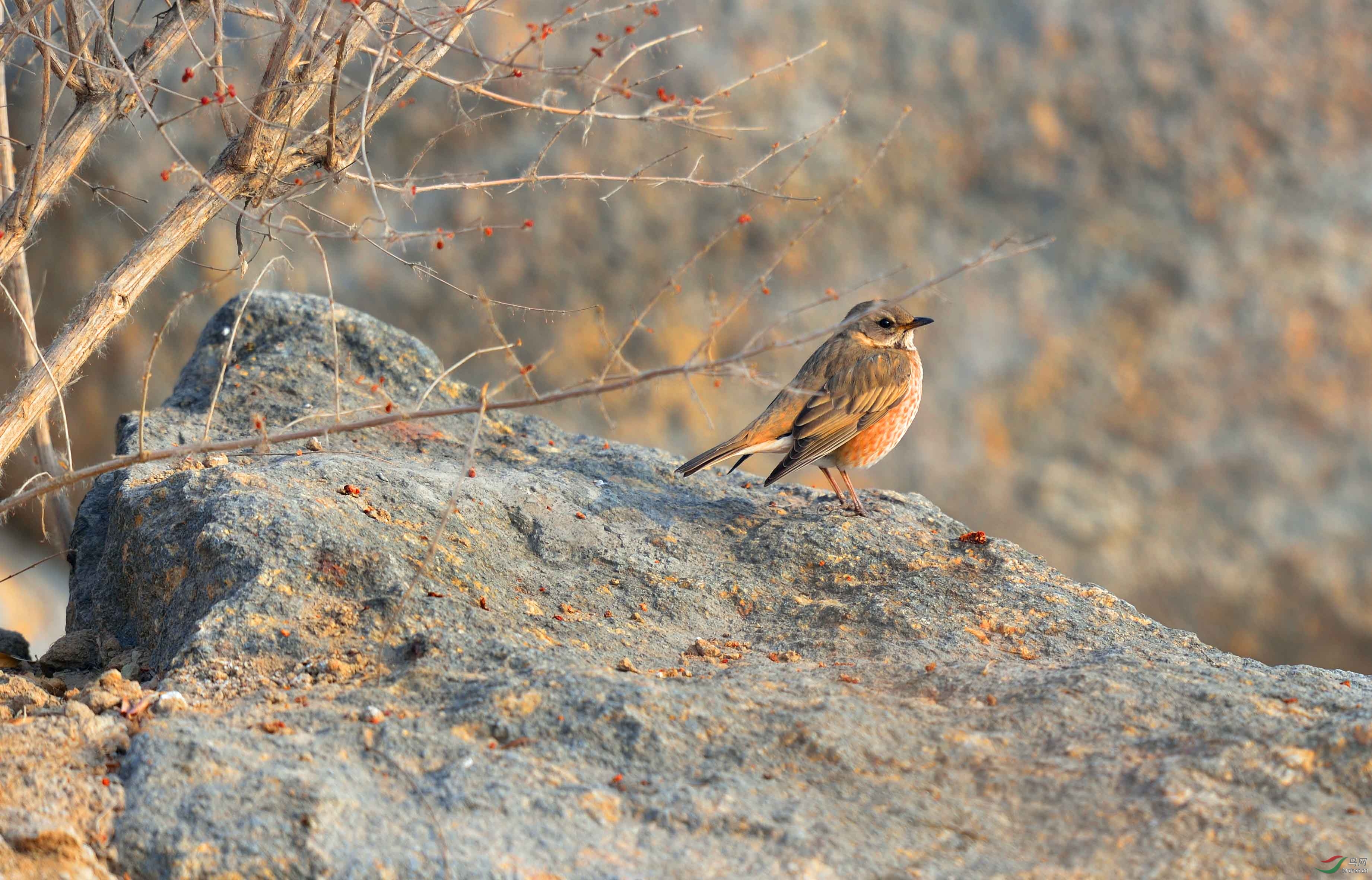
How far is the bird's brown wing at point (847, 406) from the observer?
16.1 feet

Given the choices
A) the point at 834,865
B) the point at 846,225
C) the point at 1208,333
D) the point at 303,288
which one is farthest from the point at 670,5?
the point at 834,865

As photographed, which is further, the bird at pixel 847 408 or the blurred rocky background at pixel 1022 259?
the blurred rocky background at pixel 1022 259

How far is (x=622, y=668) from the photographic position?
321 centimetres

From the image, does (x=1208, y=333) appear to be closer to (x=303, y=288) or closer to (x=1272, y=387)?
(x=1272, y=387)

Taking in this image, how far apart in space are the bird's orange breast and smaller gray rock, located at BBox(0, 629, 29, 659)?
300cm

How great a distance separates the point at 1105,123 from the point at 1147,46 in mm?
665

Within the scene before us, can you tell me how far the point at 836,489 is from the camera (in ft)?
16.1

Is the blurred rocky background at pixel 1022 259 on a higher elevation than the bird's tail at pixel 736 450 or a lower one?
higher

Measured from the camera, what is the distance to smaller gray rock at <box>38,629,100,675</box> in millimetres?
3527

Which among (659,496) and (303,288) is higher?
(303,288)

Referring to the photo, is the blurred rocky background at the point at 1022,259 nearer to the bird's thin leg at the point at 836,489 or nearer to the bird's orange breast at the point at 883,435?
the bird's orange breast at the point at 883,435

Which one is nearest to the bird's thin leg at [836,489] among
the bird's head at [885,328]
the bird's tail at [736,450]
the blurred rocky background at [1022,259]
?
the bird's tail at [736,450]

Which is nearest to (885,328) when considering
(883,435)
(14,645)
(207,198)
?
(883,435)

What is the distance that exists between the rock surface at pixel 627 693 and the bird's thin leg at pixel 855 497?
75 millimetres
